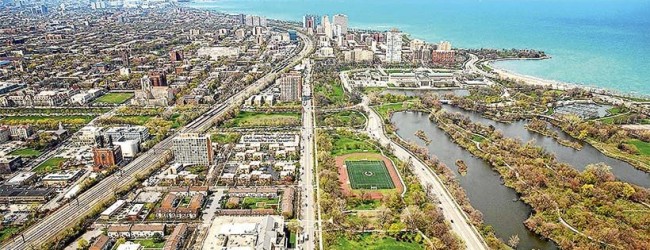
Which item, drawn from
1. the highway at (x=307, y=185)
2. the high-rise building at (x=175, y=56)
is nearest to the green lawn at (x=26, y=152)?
the highway at (x=307, y=185)

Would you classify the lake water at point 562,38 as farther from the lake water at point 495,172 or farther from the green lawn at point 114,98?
the green lawn at point 114,98

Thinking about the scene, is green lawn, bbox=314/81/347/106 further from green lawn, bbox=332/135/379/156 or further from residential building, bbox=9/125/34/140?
residential building, bbox=9/125/34/140

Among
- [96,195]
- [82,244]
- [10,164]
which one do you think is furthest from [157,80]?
[82,244]

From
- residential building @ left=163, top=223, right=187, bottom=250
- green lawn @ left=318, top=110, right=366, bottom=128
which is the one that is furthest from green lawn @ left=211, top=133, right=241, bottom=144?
residential building @ left=163, top=223, right=187, bottom=250

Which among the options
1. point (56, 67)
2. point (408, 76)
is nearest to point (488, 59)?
point (408, 76)

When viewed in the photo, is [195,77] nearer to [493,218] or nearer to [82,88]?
[82,88]

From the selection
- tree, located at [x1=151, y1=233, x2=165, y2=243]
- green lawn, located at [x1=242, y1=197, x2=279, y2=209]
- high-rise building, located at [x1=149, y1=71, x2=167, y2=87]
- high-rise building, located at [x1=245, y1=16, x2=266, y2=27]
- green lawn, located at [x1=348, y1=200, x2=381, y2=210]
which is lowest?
tree, located at [x1=151, y1=233, x2=165, y2=243]

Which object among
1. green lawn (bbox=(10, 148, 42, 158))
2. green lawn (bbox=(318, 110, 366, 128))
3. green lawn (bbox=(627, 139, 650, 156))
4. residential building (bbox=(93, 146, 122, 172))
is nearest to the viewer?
residential building (bbox=(93, 146, 122, 172))
